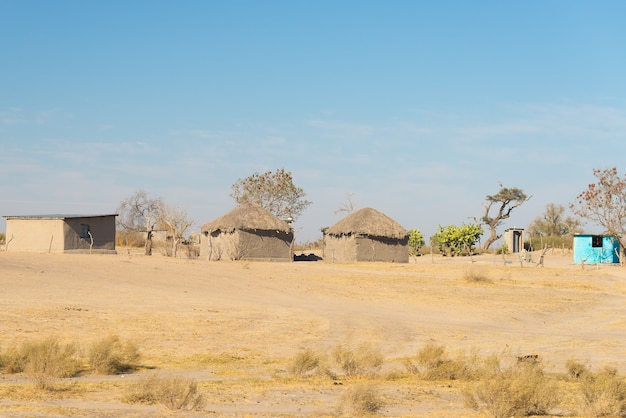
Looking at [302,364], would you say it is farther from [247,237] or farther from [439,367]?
[247,237]

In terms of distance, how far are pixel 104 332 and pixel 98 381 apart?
4.78 meters

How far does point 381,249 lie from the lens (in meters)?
46.9

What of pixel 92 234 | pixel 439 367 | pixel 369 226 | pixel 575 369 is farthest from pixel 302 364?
pixel 369 226

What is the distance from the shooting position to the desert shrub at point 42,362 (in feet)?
37.6

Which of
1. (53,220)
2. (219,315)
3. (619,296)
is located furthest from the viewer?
(53,220)

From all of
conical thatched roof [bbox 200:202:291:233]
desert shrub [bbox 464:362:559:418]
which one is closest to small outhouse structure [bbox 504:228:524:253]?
conical thatched roof [bbox 200:202:291:233]

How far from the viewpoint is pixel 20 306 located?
18578mm

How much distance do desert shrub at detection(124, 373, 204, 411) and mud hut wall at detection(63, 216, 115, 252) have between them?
3120cm

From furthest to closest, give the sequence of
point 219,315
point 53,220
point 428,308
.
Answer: point 53,220
point 428,308
point 219,315

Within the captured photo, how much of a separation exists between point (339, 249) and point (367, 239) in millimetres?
2215

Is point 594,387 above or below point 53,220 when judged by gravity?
below

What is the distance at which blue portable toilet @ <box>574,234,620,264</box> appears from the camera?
4947 centimetres

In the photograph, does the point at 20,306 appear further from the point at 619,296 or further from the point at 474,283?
the point at 619,296

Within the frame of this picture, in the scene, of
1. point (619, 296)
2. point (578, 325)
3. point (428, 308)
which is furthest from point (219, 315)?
point (619, 296)
